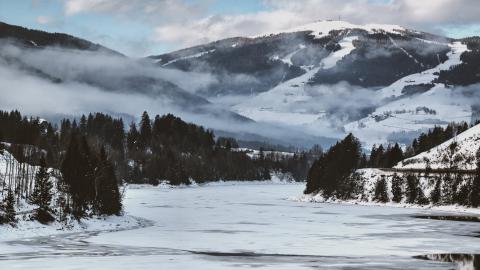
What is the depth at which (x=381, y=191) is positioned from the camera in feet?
528

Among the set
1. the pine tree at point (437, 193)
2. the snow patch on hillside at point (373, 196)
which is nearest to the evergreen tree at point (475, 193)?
the snow patch on hillside at point (373, 196)

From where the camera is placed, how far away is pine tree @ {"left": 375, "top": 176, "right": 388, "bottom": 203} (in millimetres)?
159450

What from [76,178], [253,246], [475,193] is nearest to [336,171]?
[475,193]

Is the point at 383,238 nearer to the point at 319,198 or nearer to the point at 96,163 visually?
the point at 96,163

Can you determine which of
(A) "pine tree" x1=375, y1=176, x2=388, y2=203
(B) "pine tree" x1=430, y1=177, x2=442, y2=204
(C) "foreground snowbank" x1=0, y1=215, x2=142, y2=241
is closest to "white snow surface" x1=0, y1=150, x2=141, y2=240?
(C) "foreground snowbank" x1=0, y1=215, x2=142, y2=241

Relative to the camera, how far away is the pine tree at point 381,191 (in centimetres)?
15945

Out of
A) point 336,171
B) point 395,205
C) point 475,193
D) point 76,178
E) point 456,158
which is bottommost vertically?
point 395,205

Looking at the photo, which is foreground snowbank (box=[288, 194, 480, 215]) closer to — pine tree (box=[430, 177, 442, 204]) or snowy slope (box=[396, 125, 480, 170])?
pine tree (box=[430, 177, 442, 204])

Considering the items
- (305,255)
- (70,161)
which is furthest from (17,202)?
(305,255)

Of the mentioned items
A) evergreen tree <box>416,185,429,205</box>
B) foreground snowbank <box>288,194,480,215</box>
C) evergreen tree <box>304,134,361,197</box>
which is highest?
evergreen tree <box>304,134,361,197</box>

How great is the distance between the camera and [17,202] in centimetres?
9100

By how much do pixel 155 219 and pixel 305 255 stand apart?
44.7 meters

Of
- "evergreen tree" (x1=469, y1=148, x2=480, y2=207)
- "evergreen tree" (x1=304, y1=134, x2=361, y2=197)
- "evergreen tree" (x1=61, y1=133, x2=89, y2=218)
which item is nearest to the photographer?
"evergreen tree" (x1=61, y1=133, x2=89, y2=218)

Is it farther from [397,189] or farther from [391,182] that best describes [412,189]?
[391,182]
